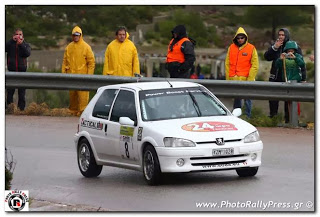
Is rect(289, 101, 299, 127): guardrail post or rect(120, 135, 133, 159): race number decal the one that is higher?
rect(120, 135, 133, 159): race number decal

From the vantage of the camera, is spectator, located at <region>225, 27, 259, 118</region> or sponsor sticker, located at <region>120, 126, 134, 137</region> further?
spectator, located at <region>225, 27, 259, 118</region>

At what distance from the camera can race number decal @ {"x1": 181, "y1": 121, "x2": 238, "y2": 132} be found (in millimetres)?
14797

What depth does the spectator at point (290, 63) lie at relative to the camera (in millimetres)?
20609

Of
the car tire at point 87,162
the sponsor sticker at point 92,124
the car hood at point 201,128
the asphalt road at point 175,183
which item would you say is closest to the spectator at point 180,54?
the asphalt road at point 175,183

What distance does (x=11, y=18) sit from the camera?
67375 millimetres

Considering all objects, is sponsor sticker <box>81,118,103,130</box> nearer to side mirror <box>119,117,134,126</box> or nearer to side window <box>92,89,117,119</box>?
side window <box>92,89,117,119</box>

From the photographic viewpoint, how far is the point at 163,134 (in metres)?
14.6

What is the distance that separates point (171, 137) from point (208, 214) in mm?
2371

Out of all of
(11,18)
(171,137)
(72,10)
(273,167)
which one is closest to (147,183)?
(171,137)

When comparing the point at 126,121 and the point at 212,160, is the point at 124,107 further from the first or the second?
the point at 212,160

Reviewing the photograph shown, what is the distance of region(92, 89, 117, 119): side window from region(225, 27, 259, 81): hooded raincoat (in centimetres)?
527

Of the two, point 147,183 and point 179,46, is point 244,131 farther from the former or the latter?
point 179,46

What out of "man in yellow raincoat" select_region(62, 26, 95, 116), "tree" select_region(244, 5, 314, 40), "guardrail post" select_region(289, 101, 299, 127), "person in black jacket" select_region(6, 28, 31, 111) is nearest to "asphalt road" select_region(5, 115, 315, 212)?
"guardrail post" select_region(289, 101, 299, 127)

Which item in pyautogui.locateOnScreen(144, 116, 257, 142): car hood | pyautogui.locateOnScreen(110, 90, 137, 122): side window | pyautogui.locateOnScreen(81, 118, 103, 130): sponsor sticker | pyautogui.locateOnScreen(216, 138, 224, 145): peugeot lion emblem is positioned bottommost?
pyautogui.locateOnScreen(81, 118, 103, 130): sponsor sticker
